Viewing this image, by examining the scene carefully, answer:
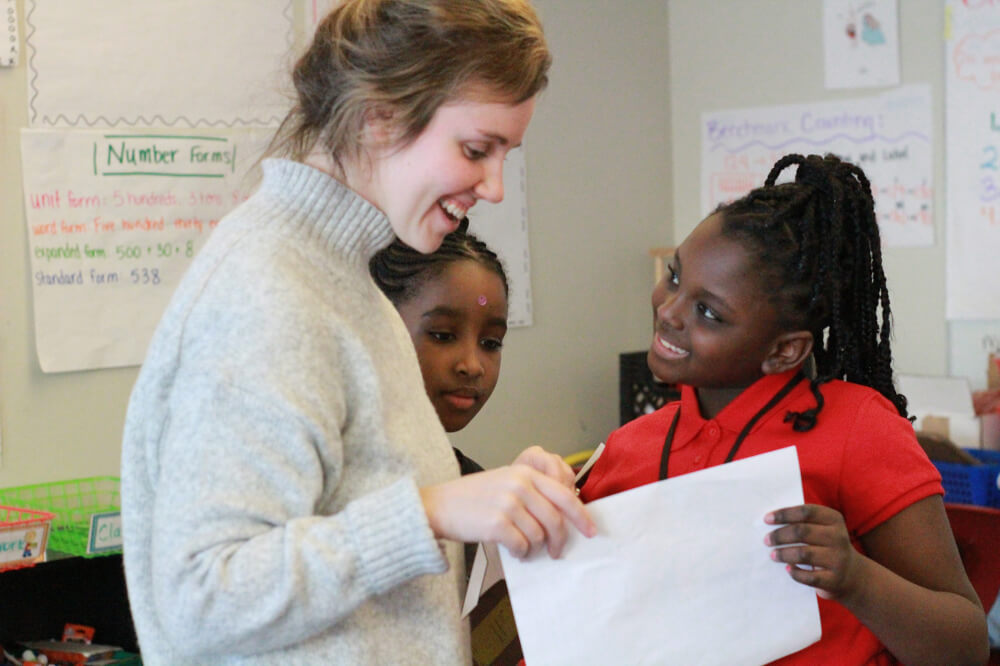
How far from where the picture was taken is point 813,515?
0.84 metres

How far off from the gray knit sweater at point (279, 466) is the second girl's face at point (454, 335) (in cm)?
53

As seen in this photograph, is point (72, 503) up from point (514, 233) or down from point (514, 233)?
down

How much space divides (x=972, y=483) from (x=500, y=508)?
67.6 inches

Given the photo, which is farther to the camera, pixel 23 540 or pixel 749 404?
pixel 23 540

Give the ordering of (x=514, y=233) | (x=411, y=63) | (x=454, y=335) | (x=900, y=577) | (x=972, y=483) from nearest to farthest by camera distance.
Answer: (x=411, y=63) < (x=900, y=577) < (x=454, y=335) < (x=972, y=483) < (x=514, y=233)

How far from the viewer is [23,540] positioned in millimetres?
1528

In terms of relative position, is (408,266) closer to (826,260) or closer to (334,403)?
(826,260)

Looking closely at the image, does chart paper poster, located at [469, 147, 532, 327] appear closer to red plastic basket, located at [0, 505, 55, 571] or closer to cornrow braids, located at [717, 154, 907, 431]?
red plastic basket, located at [0, 505, 55, 571]

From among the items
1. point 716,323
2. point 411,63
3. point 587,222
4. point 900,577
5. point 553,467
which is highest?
point 411,63

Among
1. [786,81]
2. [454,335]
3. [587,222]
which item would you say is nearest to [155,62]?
[454,335]

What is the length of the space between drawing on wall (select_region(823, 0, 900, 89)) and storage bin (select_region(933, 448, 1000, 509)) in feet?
3.61

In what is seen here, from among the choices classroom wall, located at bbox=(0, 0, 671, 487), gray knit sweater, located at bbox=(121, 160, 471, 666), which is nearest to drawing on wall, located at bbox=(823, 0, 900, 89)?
classroom wall, located at bbox=(0, 0, 671, 487)

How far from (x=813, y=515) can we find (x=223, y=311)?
1.66 feet

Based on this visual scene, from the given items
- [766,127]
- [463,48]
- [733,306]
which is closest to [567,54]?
[766,127]
